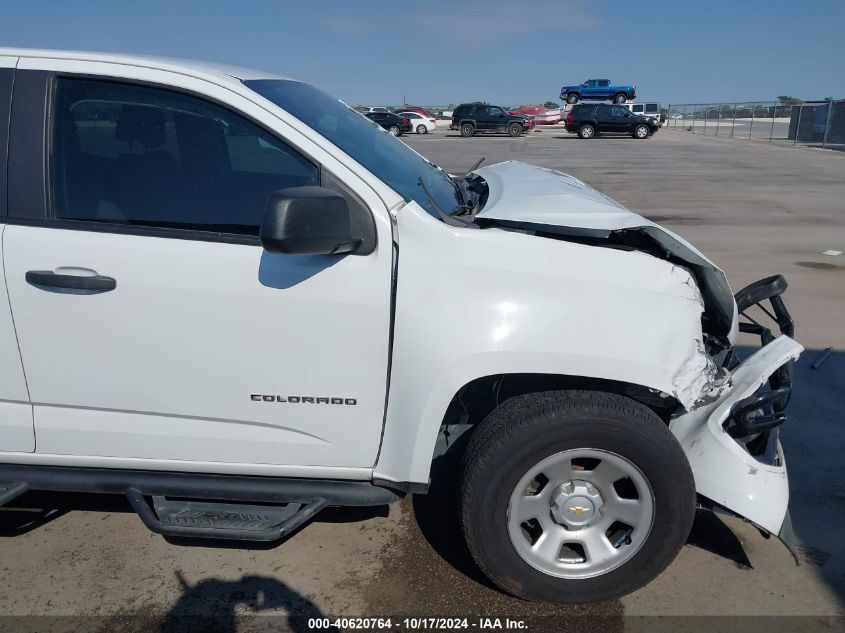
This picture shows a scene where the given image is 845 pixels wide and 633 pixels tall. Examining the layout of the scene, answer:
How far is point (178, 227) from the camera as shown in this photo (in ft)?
8.68

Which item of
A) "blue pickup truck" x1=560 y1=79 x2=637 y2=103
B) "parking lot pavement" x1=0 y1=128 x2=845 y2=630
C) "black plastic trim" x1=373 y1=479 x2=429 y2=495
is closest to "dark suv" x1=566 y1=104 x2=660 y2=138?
"blue pickup truck" x1=560 y1=79 x2=637 y2=103

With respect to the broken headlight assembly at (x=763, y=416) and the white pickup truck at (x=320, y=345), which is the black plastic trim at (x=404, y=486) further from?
the broken headlight assembly at (x=763, y=416)

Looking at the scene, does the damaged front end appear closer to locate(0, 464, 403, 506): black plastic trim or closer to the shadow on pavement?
locate(0, 464, 403, 506): black plastic trim

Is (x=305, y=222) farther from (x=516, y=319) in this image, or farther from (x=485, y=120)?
(x=485, y=120)

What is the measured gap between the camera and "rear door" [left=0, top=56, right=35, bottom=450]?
264 cm

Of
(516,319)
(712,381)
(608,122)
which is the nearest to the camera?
(516,319)

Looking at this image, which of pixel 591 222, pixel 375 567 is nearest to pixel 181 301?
pixel 375 567

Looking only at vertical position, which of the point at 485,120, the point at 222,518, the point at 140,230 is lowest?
the point at 222,518

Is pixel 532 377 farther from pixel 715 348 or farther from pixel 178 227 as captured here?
pixel 178 227

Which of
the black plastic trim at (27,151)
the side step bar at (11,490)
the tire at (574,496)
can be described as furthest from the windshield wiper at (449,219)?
the side step bar at (11,490)

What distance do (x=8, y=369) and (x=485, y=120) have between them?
38.1 metres

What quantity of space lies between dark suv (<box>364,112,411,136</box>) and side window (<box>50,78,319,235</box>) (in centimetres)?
3330

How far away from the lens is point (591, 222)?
9.04 ft

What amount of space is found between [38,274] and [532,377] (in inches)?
72.1
